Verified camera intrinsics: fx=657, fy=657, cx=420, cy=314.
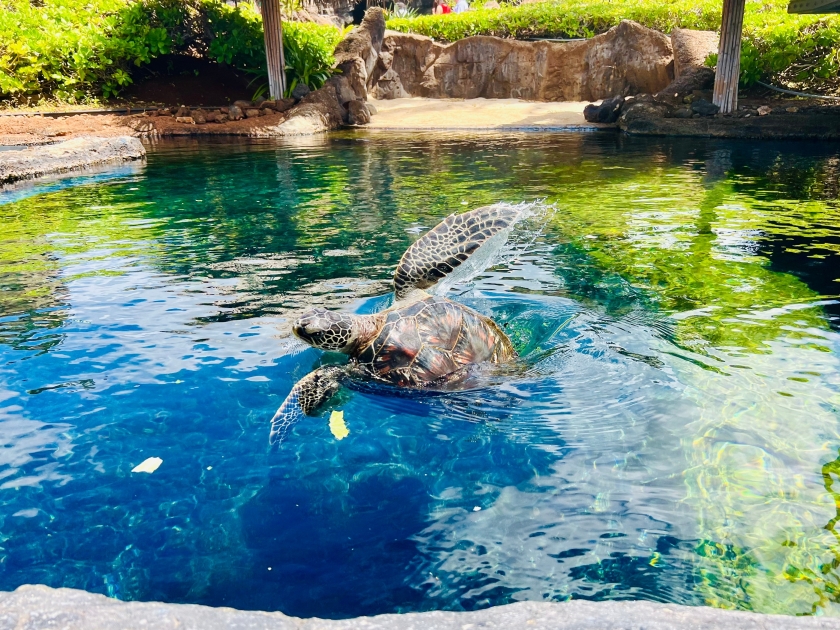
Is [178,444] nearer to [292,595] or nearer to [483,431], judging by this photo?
[292,595]

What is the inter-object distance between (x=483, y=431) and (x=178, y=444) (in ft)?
5.11

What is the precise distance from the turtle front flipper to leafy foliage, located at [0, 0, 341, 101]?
18.7m

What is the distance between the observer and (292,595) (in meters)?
2.35

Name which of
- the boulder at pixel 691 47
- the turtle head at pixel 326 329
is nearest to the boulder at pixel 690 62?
the boulder at pixel 691 47

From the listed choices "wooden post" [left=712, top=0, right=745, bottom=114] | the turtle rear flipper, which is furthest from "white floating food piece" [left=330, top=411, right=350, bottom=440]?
"wooden post" [left=712, top=0, right=745, bottom=114]

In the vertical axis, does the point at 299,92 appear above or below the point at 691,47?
below

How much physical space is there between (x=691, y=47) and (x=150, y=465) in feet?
60.5

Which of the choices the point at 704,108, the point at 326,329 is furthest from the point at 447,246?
the point at 704,108

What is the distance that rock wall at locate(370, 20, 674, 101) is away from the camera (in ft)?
62.6

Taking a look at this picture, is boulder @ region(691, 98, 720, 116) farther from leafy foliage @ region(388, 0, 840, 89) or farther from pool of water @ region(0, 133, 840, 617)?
pool of water @ region(0, 133, 840, 617)

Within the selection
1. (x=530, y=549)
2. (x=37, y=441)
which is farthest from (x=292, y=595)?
(x=37, y=441)

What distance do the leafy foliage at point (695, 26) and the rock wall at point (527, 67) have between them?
1.41 metres

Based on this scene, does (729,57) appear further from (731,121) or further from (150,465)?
(150,465)

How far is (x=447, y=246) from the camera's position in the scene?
4.49 meters
